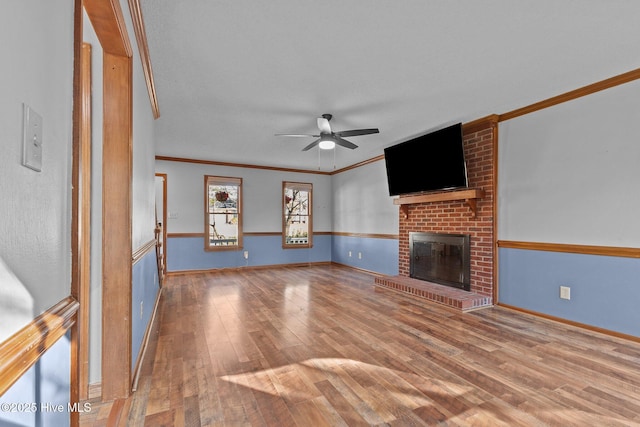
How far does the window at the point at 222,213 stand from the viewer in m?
6.36

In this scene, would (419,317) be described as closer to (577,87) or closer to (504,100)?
(504,100)

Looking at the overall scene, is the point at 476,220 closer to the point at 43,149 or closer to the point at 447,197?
the point at 447,197

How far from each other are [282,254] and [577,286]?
206 inches

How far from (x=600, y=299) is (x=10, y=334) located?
4.01 m

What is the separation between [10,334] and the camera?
607mm

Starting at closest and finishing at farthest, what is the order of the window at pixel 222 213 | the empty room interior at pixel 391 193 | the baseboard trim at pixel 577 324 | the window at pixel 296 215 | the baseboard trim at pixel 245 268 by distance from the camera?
the empty room interior at pixel 391 193, the baseboard trim at pixel 577 324, the baseboard trim at pixel 245 268, the window at pixel 222 213, the window at pixel 296 215

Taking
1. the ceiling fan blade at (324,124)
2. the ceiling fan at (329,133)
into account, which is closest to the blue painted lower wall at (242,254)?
the ceiling fan at (329,133)

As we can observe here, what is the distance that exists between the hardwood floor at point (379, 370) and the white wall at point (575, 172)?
98 centimetres

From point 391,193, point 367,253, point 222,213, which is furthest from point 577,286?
point 222,213

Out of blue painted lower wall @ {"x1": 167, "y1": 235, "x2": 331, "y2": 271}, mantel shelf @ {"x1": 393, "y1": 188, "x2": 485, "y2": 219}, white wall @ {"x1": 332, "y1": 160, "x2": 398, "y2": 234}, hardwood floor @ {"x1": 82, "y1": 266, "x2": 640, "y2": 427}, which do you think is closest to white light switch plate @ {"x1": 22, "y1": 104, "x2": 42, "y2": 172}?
hardwood floor @ {"x1": 82, "y1": 266, "x2": 640, "y2": 427}

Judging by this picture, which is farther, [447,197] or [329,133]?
[447,197]

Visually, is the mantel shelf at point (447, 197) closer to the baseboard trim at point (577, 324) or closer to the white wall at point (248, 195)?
the baseboard trim at point (577, 324)

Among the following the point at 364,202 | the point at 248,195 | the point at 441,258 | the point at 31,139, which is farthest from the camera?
the point at 248,195

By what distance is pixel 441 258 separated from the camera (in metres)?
4.52
